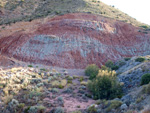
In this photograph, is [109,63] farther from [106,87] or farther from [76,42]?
[106,87]

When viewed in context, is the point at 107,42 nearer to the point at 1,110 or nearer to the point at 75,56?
the point at 75,56

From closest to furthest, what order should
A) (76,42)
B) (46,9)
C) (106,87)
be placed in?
(106,87) → (76,42) → (46,9)

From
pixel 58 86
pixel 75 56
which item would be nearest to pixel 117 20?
pixel 75 56

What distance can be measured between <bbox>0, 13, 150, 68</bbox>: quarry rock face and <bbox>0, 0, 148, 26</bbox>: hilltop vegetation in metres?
3.14

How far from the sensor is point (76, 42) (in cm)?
2742

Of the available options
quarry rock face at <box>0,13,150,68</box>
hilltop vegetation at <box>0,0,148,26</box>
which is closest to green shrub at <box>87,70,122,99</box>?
quarry rock face at <box>0,13,150,68</box>

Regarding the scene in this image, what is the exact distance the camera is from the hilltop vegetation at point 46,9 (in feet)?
109

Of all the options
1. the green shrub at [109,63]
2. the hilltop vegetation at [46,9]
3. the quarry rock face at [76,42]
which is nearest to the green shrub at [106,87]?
the green shrub at [109,63]

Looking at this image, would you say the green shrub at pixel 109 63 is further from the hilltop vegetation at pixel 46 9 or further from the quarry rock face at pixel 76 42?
the hilltop vegetation at pixel 46 9

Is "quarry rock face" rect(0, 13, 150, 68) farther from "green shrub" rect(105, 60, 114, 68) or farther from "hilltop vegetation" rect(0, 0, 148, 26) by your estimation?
"hilltop vegetation" rect(0, 0, 148, 26)

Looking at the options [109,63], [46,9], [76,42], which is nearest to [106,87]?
[109,63]

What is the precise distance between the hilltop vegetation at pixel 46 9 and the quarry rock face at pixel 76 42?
314 cm

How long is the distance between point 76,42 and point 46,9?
13.9m

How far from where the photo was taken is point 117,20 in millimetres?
33219
